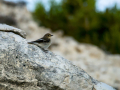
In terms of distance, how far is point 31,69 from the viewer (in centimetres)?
395

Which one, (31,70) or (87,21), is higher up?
(87,21)

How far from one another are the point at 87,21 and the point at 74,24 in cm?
132

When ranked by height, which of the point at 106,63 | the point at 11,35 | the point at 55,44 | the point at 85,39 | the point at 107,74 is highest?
the point at 85,39

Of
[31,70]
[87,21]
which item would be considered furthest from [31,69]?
[87,21]

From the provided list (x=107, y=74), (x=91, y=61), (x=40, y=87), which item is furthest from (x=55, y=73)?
(x=91, y=61)

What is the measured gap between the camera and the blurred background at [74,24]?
16.3m

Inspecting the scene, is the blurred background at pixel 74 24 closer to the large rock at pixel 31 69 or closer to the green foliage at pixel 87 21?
the green foliage at pixel 87 21

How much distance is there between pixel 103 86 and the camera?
4.53 metres

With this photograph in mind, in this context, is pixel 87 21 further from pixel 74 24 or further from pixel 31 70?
pixel 31 70

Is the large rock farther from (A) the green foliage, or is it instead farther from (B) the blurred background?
(A) the green foliage

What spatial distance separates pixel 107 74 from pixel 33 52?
8.05 metres

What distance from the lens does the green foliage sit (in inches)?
758

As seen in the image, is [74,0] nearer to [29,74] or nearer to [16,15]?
[16,15]

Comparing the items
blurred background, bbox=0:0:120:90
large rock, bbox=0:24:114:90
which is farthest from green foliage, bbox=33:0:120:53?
large rock, bbox=0:24:114:90
